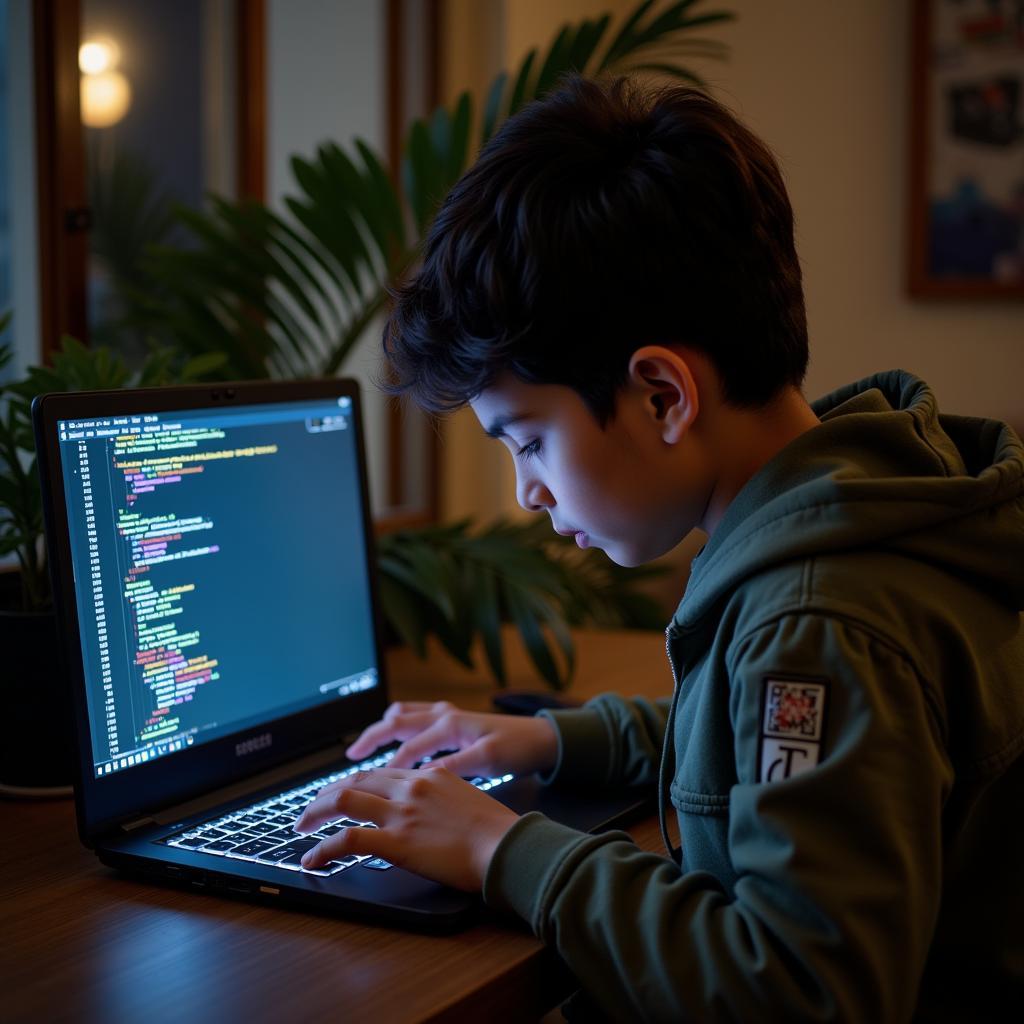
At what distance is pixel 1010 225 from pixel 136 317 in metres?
2.27

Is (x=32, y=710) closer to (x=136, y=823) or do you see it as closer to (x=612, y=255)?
(x=136, y=823)

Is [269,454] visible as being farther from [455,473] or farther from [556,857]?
[455,473]

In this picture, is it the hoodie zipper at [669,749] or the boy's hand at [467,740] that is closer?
the hoodie zipper at [669,749]

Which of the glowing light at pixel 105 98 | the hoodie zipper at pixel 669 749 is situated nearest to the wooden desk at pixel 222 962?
the hoodie zipper at pixel 669 749

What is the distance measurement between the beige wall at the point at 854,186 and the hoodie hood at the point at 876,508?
7.74 feet

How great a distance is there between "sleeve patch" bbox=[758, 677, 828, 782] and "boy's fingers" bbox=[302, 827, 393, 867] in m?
0.27

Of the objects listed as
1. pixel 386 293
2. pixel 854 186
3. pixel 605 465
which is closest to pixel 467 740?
pixel 605 465

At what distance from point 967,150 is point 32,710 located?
108 inches

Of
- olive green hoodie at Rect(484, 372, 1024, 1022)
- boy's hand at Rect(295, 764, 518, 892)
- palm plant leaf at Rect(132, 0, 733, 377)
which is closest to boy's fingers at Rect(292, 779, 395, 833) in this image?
boy's hand at Rect(295, 764, 518, 892)

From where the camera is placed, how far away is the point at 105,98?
6.23 ft

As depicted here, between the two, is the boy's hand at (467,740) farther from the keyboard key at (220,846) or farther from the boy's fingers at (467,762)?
the keyboard key at (220,846)

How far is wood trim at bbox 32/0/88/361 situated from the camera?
164cm

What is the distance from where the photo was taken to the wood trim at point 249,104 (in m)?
2.16

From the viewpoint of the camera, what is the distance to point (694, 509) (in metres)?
0.91
